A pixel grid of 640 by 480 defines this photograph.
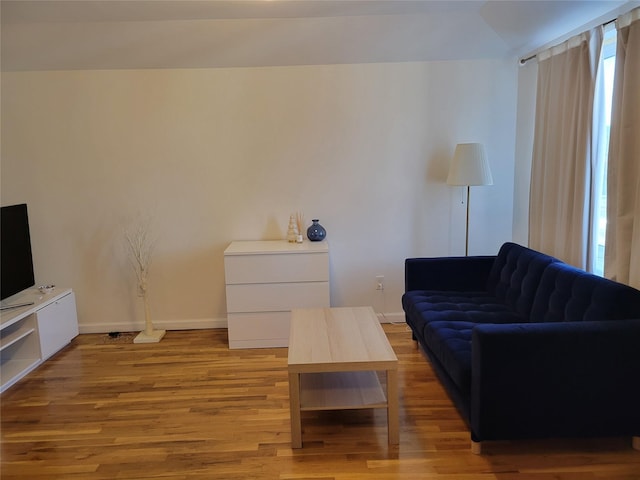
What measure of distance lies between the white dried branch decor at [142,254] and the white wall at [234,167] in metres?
0.09

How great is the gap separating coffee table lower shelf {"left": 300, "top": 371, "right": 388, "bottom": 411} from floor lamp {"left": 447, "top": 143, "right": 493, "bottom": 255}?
1781 millimetres

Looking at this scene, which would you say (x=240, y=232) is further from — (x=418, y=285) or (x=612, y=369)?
(x=612, y=369)

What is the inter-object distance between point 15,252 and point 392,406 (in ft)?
10.0

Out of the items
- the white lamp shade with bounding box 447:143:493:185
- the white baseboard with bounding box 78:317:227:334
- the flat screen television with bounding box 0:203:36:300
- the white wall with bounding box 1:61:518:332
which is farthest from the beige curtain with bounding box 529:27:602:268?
the flat screen television with bounding box 0:203:36:300

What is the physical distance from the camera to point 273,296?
12.7 ft

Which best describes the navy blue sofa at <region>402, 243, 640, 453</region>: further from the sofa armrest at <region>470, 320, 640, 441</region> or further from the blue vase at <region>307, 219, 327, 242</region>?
the blue vase at <region>307, 219, 327, 242</region>

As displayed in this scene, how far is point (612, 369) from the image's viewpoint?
2.23 m

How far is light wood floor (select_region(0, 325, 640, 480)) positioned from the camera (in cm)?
231

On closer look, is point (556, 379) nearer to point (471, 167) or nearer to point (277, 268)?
point (471, 167)

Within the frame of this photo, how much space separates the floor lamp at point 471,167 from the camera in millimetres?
3795

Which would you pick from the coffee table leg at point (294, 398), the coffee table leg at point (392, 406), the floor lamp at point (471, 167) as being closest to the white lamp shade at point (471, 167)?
the floor lamp at point (471, 167)

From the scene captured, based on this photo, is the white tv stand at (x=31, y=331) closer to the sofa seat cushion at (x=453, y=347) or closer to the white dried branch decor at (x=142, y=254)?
the white dried branch decor at (x=142, y=254)

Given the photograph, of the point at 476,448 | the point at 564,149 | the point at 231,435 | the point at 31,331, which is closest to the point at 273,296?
the point at 231,435

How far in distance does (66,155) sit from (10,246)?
0.92 m
